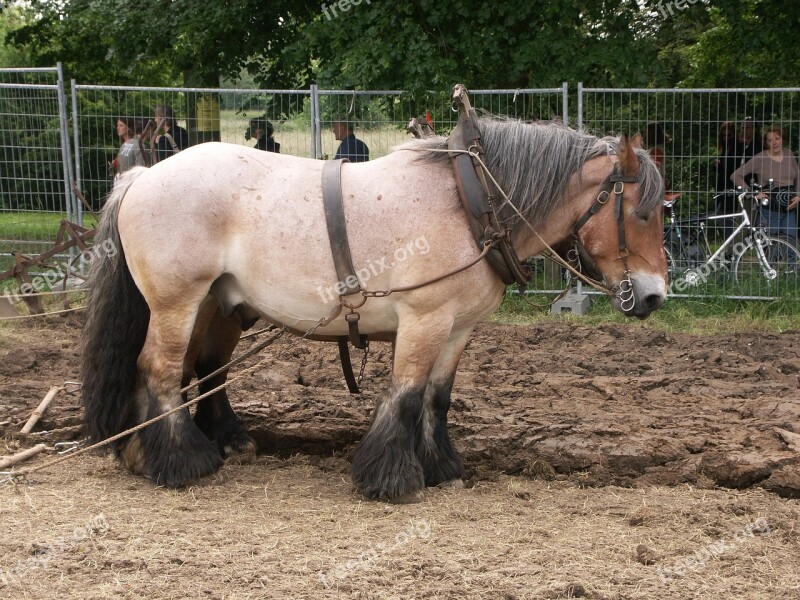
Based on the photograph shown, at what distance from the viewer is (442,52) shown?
37.1 ft

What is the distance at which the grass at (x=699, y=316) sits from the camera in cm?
874

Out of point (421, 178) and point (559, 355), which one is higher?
point (421, 178)

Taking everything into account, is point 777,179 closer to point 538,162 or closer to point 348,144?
point 348,144

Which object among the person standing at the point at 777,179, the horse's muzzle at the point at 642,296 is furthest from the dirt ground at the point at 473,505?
the person standing at the point at 777,179

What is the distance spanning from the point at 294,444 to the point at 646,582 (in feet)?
7.69

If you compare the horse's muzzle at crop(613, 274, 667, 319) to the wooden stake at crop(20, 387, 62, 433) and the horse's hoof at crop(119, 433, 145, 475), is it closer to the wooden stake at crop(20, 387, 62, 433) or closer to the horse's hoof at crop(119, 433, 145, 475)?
the horse's hoof at crop(119, 433, 145, 475)

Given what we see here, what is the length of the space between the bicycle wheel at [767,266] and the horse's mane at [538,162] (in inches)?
207

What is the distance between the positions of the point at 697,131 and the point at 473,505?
7164 mm

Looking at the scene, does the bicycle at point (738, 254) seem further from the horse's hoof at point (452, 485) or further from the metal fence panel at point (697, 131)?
the horse's hoof at point (452, 485)

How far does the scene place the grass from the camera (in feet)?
28.7

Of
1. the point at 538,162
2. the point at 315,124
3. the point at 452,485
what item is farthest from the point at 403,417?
the point at 315,124

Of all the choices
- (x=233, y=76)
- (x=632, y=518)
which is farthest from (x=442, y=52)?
(x=632, y=518)

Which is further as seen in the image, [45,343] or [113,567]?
[45,343]

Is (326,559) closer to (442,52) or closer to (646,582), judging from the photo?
(646,582)
